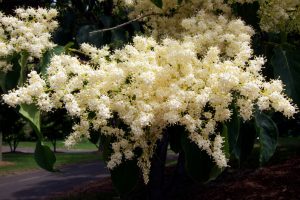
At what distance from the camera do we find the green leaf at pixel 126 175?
1514 mm

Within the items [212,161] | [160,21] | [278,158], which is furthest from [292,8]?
[278,158]

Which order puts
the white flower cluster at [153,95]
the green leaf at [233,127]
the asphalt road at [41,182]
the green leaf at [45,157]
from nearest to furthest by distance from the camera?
the white flower cluster at [153,95]
the green leaf at [233,127]
the green leaf at [45,157]
the asphalt road at [41,182]

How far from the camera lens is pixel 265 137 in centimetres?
179

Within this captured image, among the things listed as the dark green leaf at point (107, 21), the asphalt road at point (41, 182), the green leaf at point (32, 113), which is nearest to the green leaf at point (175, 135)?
the green leaf at point (32, 113)

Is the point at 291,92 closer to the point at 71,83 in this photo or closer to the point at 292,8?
the point at 292,8

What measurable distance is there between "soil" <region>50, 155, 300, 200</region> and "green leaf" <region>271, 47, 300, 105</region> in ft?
17.3

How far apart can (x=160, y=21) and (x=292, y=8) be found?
0.61 metres

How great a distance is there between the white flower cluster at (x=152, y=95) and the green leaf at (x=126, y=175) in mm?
42

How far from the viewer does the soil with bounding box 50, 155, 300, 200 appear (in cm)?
786

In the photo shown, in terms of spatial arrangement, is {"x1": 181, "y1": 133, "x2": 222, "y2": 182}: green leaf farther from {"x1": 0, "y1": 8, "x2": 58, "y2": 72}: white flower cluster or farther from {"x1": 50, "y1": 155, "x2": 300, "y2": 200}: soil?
{"x1": 50, "y1": 155, "x2": 300, "y2": 200}: soil

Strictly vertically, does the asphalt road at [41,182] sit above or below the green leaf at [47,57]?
below

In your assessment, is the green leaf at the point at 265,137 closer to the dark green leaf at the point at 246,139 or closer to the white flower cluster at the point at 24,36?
the dark green leaf at the point at 246,139

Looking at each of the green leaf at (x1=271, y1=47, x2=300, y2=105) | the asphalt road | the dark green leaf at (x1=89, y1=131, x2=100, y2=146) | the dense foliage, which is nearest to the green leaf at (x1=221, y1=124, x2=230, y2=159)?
the dense foliage

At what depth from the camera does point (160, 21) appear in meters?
2.11
